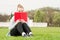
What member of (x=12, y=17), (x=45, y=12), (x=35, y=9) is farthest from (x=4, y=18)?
(x=12, y=17)

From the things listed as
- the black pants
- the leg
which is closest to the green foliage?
the leg

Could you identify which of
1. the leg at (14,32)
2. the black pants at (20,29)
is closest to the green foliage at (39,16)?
the leg at (14,32)

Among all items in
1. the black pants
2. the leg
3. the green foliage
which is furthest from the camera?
the green foliage

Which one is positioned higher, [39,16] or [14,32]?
[14,32]

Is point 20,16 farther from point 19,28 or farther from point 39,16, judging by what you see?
point 39,16

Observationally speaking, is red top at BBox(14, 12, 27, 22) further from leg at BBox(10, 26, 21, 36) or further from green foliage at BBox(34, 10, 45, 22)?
green foliage at BBox(34, 10, 45, 22)

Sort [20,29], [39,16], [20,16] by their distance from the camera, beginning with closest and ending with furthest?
[20,29]
[20,16]
[39,16]

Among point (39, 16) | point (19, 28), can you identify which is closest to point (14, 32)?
point (19, 28)

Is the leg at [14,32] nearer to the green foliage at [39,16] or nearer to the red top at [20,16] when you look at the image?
the red top at [20,16]

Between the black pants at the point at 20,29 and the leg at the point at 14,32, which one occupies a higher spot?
the black pants at the point at 20,29

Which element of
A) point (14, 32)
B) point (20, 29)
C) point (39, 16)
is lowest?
point (39, 16)

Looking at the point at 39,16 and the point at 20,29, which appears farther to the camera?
the point at 39,16

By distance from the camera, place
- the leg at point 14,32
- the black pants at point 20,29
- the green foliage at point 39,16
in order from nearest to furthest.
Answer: the black pants at point 20,29, the leg at point 14,32, the green foliage at point 39,16

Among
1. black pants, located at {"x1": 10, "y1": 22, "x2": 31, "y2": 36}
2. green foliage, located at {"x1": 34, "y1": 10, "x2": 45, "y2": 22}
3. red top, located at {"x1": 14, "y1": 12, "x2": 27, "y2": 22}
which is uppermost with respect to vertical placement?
red top, located at {"x1": 14, "y1": 12, "x2": 27, "y2": 22}
